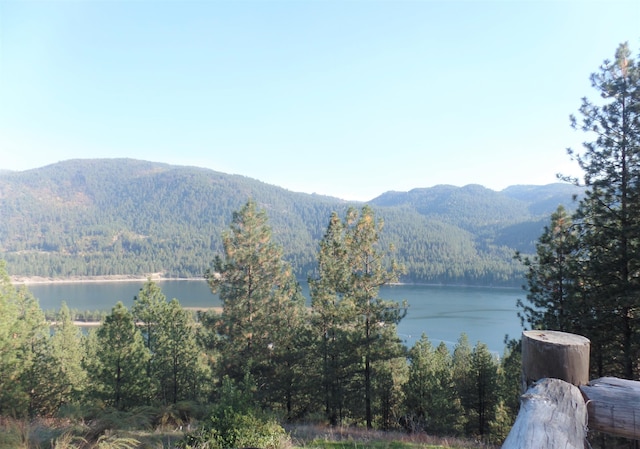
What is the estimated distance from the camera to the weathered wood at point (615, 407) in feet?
5.03

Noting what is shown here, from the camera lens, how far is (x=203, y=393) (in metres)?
19.8

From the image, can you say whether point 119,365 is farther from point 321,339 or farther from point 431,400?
point 431,400

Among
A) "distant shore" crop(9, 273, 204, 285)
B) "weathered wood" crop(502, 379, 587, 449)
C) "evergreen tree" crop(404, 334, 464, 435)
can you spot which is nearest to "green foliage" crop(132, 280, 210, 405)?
"evergreen tree" crop(404, 334, 464, 435)

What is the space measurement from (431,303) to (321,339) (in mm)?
80708

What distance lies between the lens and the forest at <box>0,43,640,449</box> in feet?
24.1

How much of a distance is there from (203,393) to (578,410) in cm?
2148

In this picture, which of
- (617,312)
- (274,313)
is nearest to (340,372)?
(274,313)

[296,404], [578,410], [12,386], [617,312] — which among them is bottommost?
[296,404]

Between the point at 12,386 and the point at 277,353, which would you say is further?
the point at 277,353

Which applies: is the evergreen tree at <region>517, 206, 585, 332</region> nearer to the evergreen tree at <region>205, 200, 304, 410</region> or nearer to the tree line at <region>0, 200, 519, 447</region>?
the tree line at <region>0, 200, 519, 447</region>

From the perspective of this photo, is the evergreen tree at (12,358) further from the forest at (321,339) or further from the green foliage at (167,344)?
the green foliage at (167,344)

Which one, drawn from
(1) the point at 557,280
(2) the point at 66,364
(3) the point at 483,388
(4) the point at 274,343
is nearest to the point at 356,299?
(4) the point at 274,343

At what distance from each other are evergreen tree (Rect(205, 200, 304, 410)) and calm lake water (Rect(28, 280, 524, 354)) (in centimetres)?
1835

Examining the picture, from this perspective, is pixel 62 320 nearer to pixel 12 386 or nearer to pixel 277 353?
pixel 12 386
